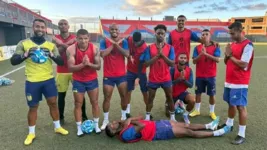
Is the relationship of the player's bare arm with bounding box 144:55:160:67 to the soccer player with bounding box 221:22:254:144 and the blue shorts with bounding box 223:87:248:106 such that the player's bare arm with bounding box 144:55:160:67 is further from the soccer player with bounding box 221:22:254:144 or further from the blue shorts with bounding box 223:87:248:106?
the blue shorts with bounding box 223:87:248:106

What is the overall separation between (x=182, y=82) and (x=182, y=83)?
40 mm

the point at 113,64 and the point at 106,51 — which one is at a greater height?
the point at 106,51

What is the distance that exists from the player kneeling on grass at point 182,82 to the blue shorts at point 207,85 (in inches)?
13.5

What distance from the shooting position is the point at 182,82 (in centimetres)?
510

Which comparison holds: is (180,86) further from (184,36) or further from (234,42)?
(234,42)

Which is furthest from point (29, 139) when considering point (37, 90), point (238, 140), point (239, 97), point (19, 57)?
point (239, 97)

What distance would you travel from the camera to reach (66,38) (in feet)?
16.1

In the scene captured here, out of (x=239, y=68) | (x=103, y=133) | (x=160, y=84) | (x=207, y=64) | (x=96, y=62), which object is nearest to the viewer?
(x=239, y=68)

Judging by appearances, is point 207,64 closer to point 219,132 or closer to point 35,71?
point 219,132

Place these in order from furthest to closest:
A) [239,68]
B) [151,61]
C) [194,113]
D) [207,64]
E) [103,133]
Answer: [194,113] < [207,64] < [103,133] < [151,61] < [239,68]

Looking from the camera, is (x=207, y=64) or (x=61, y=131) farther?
(x=207, y=64)

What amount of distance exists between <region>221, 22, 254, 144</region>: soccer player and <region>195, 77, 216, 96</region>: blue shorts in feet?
3.48

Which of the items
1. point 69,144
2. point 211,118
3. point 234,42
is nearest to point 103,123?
point 69,144

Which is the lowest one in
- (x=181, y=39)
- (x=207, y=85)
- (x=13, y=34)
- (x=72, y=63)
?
(x=207, y=85)
